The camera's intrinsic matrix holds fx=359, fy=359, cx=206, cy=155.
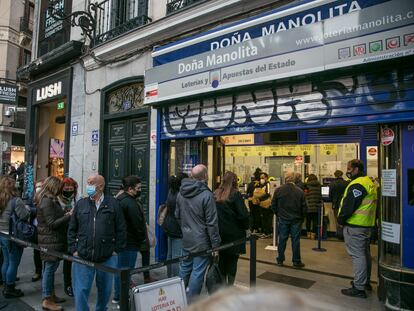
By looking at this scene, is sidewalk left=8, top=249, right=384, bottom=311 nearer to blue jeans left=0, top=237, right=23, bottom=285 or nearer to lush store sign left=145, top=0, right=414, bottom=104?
blue jeans left=0, top=237, right=23, bottom=285

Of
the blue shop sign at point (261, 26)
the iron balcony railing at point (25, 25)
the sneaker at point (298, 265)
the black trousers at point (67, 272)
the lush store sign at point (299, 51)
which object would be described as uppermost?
the iron balcony railing at point (25, 25)

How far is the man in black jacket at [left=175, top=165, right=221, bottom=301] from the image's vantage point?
15.0ft

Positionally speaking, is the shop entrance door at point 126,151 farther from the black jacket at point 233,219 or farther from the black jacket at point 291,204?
→ the black jacket at point 233,219

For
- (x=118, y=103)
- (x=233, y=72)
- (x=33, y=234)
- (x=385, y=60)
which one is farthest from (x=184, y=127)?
(x=385, y=60)

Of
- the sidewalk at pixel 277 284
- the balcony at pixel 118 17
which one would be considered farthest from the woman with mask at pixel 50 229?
the balcony at pixel 118 17

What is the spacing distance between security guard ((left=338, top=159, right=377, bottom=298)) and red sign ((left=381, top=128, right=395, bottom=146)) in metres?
0.75

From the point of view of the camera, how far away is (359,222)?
17.1 ft

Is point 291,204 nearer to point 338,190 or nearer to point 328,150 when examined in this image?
point 338,190

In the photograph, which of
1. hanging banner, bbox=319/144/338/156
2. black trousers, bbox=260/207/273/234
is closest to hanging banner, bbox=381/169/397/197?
black trousers, bbox=260/207/273/234

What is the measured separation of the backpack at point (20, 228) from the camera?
5359 mm

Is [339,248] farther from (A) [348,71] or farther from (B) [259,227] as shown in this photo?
(A) [348,71]

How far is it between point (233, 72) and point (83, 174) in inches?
231

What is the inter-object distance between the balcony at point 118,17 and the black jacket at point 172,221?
4779 mm

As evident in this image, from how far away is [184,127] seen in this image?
7.44m
